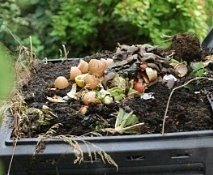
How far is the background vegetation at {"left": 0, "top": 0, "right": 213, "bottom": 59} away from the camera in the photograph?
2.66m

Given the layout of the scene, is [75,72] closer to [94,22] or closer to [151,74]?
[151,74]

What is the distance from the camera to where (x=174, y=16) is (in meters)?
2.73

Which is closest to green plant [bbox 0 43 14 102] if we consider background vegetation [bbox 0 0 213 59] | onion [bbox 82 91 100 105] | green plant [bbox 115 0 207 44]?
onion [bbox 82 91 100 105]

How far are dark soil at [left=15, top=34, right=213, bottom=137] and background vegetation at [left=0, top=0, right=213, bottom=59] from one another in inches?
48.1

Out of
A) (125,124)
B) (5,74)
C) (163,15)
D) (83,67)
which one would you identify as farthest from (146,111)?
(163,15)

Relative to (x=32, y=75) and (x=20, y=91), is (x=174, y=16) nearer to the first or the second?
(x=32, y=75)

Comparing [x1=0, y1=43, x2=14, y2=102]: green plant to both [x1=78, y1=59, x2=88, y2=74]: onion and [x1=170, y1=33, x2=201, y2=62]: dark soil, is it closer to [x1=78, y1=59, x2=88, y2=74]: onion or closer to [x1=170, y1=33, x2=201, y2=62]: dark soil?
[x1=78, y1=59, x2=88, y2=74]: onion

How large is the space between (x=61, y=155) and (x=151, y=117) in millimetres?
239

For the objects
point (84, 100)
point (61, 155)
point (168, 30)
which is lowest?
point (61, 155)

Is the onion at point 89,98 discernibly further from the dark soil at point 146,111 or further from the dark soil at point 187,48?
the dark soil at point 187,48

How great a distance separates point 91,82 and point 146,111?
0.20 meters

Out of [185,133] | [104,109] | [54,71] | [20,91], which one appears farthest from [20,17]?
[185,133]

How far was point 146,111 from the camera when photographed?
1.30m

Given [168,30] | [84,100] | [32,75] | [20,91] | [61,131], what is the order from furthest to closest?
[168,30], [32,75], [20,91], [84,100], [61,131]
